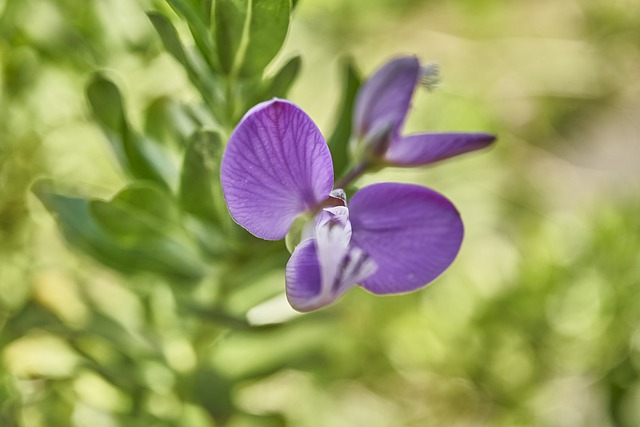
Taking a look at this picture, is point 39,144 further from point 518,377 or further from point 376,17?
point 376,17

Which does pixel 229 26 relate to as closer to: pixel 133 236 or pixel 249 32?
pixel 249 32

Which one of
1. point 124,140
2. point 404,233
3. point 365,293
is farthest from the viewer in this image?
point 365,293

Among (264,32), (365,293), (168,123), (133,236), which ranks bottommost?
(365,293)

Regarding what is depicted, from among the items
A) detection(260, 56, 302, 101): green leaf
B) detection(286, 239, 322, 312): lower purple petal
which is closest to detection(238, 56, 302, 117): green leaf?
detection(260, 56, 302, 101): green leaf

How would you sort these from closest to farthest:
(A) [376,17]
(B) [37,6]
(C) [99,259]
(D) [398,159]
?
(D) [398,159] → (C) [99,259] → (B) [37,6] → (A) [376,17]

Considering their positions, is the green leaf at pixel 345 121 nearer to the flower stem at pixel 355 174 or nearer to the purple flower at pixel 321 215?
the flower stem at pixel 355 174

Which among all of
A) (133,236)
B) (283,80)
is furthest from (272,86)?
(133,236)

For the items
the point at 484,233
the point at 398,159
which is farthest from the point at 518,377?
the point at 398,159

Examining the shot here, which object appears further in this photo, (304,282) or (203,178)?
(203,178)

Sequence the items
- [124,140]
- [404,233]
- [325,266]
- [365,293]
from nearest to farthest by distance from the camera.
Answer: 1. [325,266]
2. [404,233]
3. [124,140]
4. [365,293]
